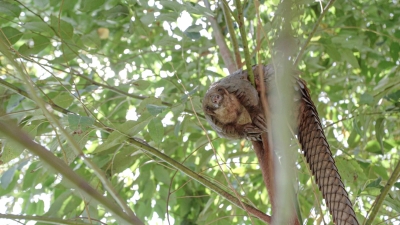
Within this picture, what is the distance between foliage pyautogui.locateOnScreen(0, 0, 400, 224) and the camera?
965mm

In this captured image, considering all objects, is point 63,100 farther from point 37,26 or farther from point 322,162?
point 322,162

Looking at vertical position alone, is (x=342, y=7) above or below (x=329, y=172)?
above

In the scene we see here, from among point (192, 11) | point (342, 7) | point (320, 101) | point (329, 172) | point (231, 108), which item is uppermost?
point (342, 7)

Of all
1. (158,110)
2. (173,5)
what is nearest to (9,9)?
(173,5)

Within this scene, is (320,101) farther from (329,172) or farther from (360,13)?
(329,172)

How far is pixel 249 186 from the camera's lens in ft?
5.33

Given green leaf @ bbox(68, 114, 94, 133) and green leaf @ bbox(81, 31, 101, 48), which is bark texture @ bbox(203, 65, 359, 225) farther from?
green leaf @ bbox(81, 31, 101, 48)

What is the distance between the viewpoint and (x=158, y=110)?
82 cm

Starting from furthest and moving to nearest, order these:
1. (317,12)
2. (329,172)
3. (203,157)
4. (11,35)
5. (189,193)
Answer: (317,12) < (189,193) < (203,157) < (11,35) < (329,172)

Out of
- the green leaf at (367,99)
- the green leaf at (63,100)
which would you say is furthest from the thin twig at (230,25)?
the green leaf at (63,100)

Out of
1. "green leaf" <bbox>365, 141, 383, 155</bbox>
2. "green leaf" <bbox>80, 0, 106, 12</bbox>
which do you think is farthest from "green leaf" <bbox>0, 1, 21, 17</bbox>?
"green leaf" <bbox>365, 141, 383, 155</bbox>

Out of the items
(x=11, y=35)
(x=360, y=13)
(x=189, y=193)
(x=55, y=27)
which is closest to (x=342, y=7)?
(x=360, y=13)

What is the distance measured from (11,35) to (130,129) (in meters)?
0.49

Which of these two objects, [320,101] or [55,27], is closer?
[55,27]
